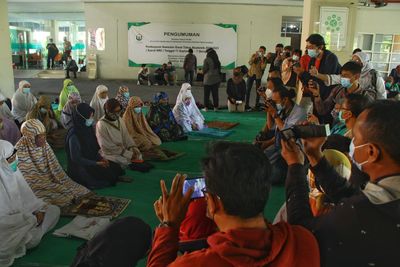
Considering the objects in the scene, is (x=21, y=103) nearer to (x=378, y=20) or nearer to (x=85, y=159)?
(x=85, y=159)

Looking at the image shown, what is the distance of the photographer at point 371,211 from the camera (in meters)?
0.97

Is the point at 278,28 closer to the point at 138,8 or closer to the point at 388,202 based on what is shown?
the point at 138,8

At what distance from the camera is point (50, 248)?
267 centimetres

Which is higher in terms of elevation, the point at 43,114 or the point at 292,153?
the point at 292,153

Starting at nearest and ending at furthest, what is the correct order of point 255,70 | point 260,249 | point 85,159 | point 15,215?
point 260,249 < point 15,215 < point 85,159 < point 255,70

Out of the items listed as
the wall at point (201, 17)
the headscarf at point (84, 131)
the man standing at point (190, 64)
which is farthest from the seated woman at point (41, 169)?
the wall at point (201, 17)

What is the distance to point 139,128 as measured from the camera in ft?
16.8

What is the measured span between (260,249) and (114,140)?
3.62m

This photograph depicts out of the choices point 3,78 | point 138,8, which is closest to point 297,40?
point 138,8

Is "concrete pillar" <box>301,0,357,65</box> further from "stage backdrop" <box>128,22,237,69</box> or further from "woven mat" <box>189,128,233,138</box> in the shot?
"stage backdrop" <box>128,22,237,69</box>

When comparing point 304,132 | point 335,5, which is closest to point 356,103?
point 304,132

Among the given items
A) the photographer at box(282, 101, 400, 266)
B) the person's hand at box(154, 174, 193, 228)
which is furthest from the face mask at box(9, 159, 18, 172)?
the photographer at box(282, 101, 400, 266)

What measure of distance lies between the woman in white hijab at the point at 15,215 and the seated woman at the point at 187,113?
3.43 meters

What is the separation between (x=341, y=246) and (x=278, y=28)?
12.6 metres
